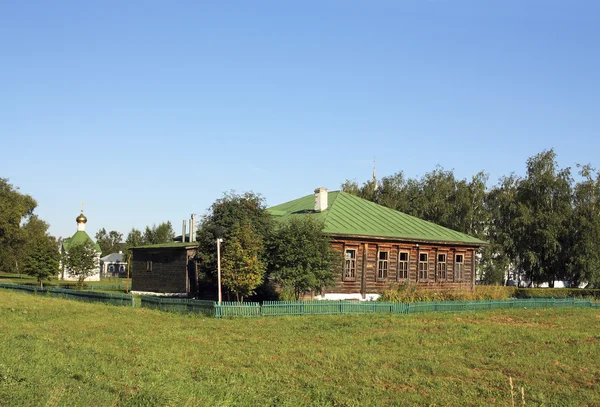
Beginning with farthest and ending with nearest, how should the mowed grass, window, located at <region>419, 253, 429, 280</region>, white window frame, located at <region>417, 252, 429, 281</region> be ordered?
1. window, located at <region>419, 253, 429, 280</region>
2. white window frame, located at <region>417, 252, 429, 281</region>
3. the mowed grass

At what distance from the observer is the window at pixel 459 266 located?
40.4 m

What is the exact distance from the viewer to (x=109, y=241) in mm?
153625

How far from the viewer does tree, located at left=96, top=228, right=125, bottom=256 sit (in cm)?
14000

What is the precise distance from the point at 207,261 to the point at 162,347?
13114mm

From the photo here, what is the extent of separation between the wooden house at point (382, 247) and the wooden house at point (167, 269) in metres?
6.00

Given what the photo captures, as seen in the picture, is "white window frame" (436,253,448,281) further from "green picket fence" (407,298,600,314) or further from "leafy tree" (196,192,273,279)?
"leafy tree" (196,192,273,279)

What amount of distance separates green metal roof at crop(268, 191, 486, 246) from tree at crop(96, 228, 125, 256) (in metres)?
105

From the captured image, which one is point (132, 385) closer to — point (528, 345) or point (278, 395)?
point (278, 395)

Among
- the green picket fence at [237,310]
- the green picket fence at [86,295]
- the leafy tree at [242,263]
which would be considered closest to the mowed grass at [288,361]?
the green picket fence at [237,310]

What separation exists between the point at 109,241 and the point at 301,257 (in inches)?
5259

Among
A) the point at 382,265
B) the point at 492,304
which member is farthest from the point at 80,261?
the point at 492,304

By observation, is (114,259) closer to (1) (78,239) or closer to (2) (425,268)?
(1) (78,239)

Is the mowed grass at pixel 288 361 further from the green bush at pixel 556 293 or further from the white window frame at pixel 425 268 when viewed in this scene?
the green bush at pixel 556 293

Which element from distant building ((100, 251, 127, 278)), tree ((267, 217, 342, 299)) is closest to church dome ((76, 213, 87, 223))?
distant building ((100, 251, 127, 278))
